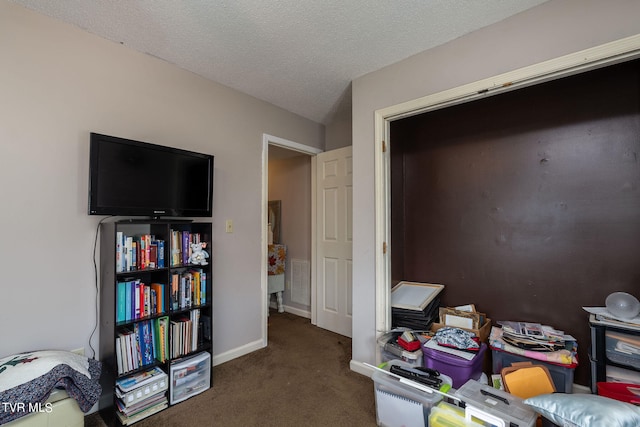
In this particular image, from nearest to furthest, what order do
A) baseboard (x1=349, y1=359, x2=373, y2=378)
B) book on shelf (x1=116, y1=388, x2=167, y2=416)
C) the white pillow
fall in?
the white pillow, book on shelf (x1=116, y1=388, x2=167, y2=416), baseboard (x1=349, y1=359, x2=373, y2=378)

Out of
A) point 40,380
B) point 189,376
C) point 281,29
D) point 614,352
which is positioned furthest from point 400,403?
point 281,29

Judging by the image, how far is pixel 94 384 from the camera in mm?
1576

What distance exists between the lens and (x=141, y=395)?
5.89 feet

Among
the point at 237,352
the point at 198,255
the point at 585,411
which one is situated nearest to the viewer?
the point at 585,411

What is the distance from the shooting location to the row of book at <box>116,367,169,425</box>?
5.73 ft

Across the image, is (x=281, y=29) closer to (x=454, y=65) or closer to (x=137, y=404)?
(x=454, y=65)

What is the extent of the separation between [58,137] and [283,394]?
2.26 meters

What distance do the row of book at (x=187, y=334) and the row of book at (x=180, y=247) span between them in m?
0.39

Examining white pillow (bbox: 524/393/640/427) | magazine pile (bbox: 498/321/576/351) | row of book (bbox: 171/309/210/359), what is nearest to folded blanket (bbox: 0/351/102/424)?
row of book (bbox: 171/309/210/359)

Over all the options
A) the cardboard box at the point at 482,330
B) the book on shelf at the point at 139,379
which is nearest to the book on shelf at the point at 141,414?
the book on shelf at the point at 139,379

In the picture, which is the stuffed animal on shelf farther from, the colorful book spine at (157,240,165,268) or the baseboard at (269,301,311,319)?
the baseboard at (269,301,311,319)

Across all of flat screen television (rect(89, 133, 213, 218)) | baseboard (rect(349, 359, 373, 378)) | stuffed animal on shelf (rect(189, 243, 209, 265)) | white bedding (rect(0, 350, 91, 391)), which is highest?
flat screen television (rect(89, 133, 213, 218))

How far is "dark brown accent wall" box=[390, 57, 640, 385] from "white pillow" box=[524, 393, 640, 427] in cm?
110

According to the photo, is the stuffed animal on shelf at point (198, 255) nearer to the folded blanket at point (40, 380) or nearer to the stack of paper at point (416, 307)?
the folded blanket at point (40, 380)
